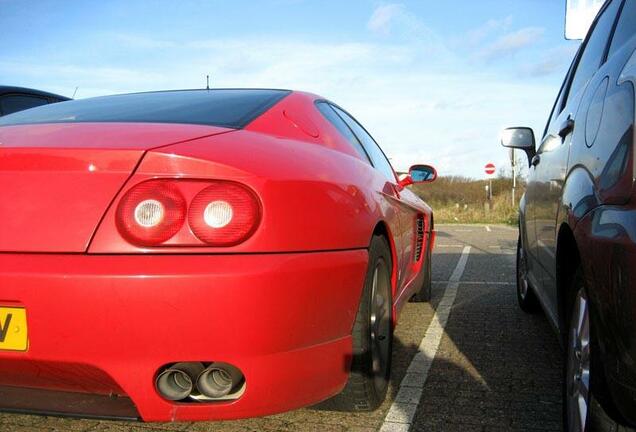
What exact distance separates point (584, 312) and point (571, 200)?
39cm

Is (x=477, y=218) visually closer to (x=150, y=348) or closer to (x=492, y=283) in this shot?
(x=492, y=283)

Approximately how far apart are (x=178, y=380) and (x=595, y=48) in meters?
2.47

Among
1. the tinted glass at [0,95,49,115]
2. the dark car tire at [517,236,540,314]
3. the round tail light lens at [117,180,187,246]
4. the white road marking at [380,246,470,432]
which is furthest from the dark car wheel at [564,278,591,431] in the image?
the tinted glass at [0,95,49,115]

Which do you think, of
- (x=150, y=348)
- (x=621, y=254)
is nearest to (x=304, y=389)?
(x=150, y=348)

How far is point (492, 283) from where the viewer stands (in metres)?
6.34

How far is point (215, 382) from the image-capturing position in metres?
1.87

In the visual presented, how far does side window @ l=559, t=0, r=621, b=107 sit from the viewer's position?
9.08 ft

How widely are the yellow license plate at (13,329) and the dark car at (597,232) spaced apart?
5.23ft

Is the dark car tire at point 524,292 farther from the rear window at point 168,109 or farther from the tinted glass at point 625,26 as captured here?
the rear window at point 168,109

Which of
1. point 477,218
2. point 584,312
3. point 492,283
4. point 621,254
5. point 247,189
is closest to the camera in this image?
point 621,254

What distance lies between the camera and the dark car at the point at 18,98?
6.09 m

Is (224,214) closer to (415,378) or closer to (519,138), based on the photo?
(415,378)

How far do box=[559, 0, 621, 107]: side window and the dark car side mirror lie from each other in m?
0.83

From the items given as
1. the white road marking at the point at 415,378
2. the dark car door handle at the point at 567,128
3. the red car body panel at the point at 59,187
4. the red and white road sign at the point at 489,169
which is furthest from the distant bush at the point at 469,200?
the red car body panel at the point at 59,187
